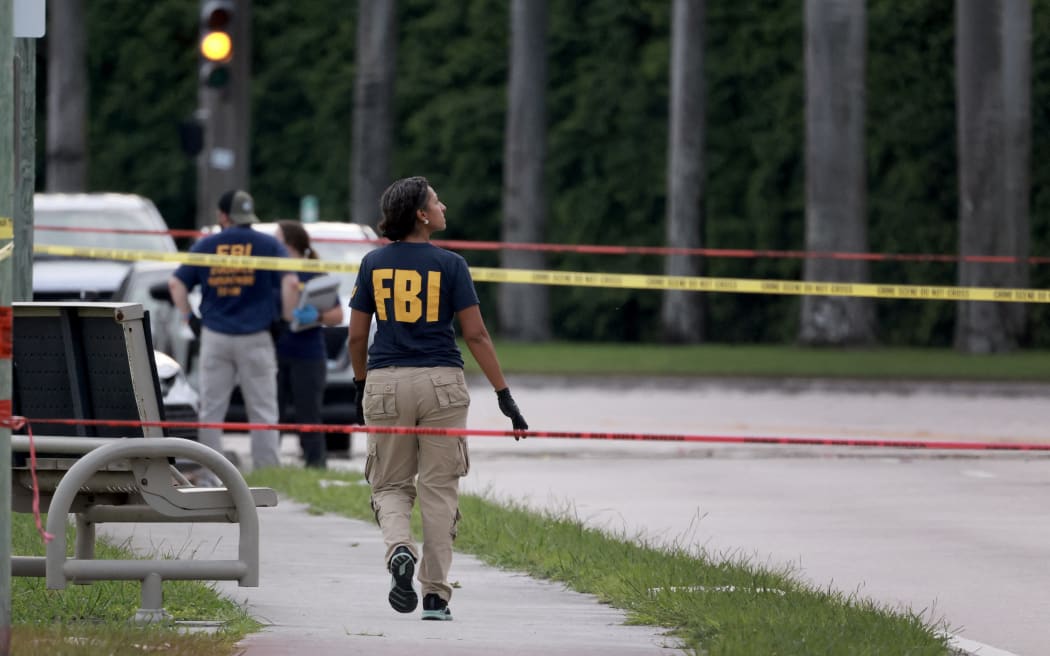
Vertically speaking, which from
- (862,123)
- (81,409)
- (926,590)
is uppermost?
(862,123)

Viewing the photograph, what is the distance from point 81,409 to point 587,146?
3325cm

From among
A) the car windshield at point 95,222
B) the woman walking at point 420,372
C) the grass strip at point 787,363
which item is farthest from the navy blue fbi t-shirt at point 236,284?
the grass strip at point 787,363

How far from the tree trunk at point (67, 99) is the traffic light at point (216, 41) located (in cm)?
2217

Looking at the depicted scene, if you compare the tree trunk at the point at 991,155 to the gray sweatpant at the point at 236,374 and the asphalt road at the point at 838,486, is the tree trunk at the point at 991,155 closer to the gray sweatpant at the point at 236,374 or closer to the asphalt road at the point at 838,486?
the asphalt road at the point at 838,486

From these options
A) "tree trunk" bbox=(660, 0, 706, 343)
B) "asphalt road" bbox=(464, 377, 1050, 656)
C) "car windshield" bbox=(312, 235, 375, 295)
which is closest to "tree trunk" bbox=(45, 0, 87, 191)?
"tree trunk" bbox=(660, 0, 706, 343)

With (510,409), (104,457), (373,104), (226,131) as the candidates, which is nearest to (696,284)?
(510,409)

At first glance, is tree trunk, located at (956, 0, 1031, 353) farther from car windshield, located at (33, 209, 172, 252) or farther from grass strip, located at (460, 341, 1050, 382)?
car windshield, located at (33, 209, 172, 252)

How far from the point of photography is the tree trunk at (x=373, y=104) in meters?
39.0

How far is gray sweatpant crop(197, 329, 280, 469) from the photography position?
1430cm

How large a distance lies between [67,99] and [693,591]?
34621 millimetres

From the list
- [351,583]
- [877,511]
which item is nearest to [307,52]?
[877,511]

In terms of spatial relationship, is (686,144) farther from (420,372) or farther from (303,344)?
(420,372)

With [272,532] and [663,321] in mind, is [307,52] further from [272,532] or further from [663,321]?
[272,532]

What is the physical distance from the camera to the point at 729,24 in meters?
39.6
